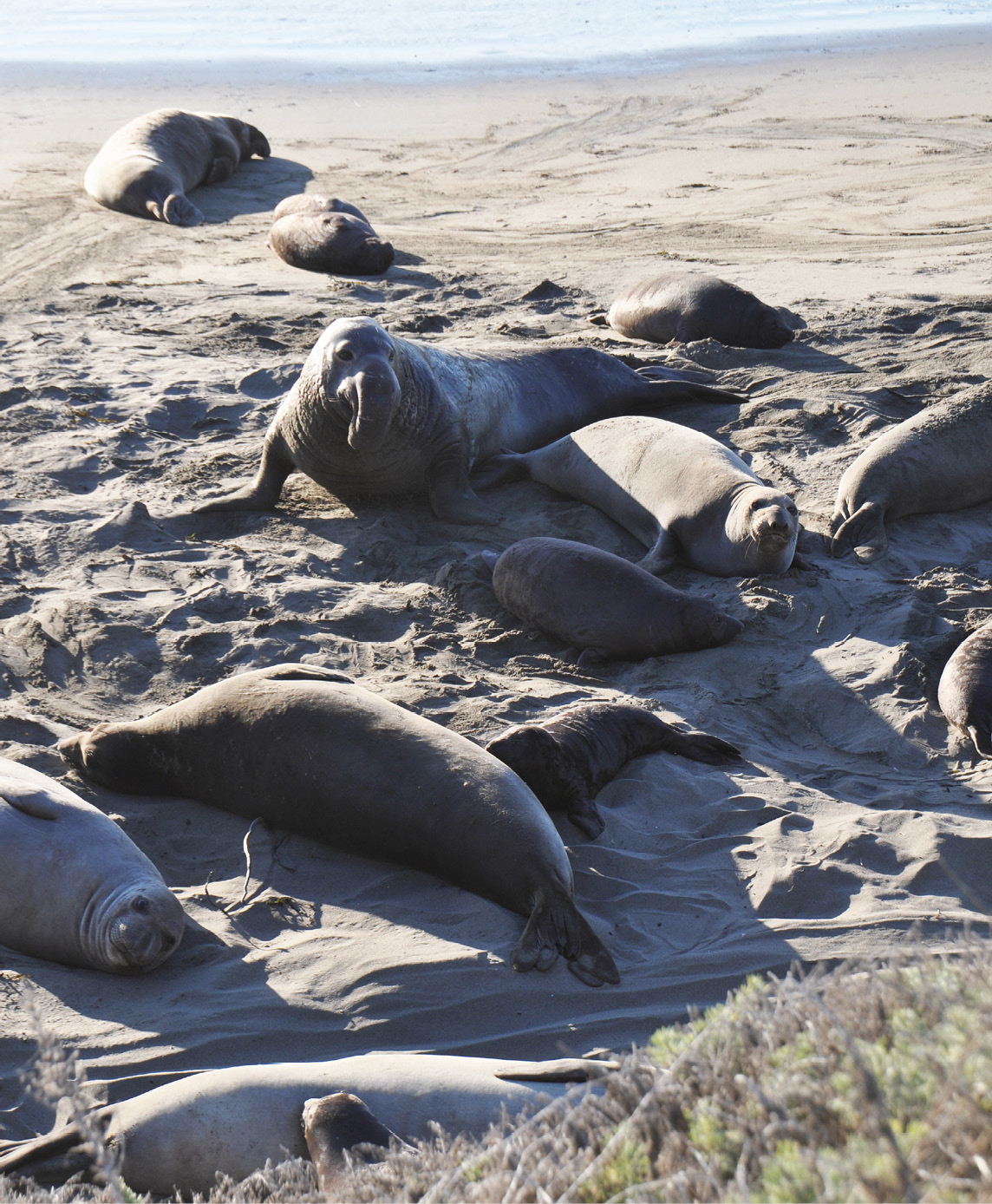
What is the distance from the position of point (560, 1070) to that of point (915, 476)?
444 cm

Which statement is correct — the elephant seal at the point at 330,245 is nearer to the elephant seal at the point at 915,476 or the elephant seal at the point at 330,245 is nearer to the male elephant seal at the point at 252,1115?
the elephant seal at the point at 915,476

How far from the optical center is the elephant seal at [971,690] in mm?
4211

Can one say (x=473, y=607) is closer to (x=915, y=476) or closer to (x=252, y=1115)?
(x=915, y=476)

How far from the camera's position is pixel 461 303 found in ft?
32.0

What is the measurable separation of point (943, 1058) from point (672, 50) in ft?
94.2

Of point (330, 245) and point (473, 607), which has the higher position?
point (330, 245)

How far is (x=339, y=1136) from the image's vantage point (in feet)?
7.83

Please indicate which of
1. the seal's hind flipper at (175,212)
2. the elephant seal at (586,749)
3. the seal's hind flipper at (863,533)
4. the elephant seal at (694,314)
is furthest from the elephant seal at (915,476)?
the seal's hind flipper at (175,212)

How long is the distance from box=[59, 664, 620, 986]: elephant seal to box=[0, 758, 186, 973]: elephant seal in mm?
483

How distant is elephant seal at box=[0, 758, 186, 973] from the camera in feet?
10.7

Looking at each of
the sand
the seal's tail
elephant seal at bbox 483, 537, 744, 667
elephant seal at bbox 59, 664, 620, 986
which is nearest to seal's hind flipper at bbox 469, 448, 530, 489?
the sand

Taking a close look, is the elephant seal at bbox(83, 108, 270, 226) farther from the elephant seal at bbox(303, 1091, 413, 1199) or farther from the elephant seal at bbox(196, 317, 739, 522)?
the elephant seal at bbox(303, 1091, 413, 1199)

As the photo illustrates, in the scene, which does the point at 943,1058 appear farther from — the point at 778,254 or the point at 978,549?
the point at 778,254

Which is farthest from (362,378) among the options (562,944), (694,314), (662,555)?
(562,944)
